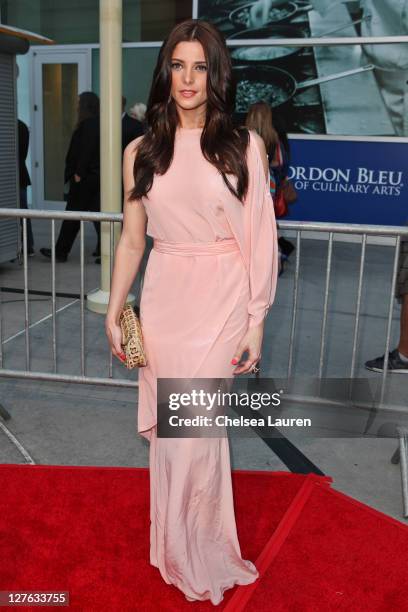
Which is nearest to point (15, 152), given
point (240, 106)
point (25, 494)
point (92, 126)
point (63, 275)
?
point (92, 126)

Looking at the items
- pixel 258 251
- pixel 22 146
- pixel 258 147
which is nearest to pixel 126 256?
pixel 258 251

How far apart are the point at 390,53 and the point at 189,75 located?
9462 millimetres

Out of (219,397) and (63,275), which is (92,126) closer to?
(63,275)

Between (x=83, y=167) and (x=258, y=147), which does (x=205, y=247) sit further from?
(x=83, y=167)

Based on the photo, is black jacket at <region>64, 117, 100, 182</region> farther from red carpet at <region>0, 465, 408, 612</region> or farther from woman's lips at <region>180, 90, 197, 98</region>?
woman's lips at <region>180, 90, 197, 98</region>

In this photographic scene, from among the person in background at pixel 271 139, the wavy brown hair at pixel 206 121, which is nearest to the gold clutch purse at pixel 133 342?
the wavy brown hair at pixel 206 121

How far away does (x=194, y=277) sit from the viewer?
98.7 inches

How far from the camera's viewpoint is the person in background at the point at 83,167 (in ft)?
27.9

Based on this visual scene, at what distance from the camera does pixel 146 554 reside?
3002 mm

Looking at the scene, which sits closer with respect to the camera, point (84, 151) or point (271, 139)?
point (271, 139)

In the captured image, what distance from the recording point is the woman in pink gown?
2.36m

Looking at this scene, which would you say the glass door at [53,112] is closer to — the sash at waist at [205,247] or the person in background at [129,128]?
the person in background at [129,128]

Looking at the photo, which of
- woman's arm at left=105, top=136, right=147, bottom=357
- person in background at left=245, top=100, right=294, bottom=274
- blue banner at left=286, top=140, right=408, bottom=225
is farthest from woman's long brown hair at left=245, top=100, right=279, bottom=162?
woman's arm at left=105, top=136, right=147, bottom=357

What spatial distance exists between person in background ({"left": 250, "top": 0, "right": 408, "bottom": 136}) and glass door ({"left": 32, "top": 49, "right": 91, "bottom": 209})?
5121 mm
